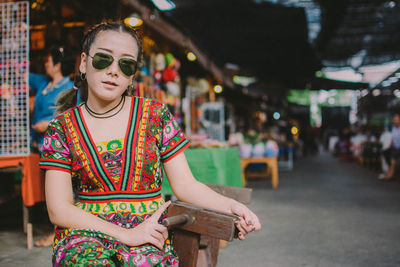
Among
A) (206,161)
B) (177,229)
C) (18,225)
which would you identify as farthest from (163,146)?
(18,225)

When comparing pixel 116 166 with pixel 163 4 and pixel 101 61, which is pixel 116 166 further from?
pixel 163 4

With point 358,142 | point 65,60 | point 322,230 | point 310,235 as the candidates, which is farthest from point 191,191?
→ point 358,142

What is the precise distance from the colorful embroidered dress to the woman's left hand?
298 mm

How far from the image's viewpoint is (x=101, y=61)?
1585 mm

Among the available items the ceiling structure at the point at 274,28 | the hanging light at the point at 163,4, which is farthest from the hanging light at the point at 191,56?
the ceiling structure at the point at 274,28

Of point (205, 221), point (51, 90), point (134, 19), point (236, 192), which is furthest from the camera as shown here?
point (134, 19)

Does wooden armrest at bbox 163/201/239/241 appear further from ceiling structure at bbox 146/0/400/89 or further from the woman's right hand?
ceiling structure at bbox 146/0/400/89

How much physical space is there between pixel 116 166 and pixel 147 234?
30 centimetres

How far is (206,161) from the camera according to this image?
4.36 meters

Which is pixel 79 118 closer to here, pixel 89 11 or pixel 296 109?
pixel 89 11

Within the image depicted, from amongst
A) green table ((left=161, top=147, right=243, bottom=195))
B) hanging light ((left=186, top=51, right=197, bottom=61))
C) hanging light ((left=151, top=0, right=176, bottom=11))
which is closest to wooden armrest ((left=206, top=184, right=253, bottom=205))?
green table ((left=161, top=147, right=243, bottom=195))

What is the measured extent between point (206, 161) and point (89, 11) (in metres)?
2.54

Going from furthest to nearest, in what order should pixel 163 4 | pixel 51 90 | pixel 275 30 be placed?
pixel 275 30 → pixel 163 4 → pixel 51 90

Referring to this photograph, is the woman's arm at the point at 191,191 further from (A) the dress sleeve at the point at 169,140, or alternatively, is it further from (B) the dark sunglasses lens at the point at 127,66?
(B) the dark sunglasses lens at the point at 127,66
